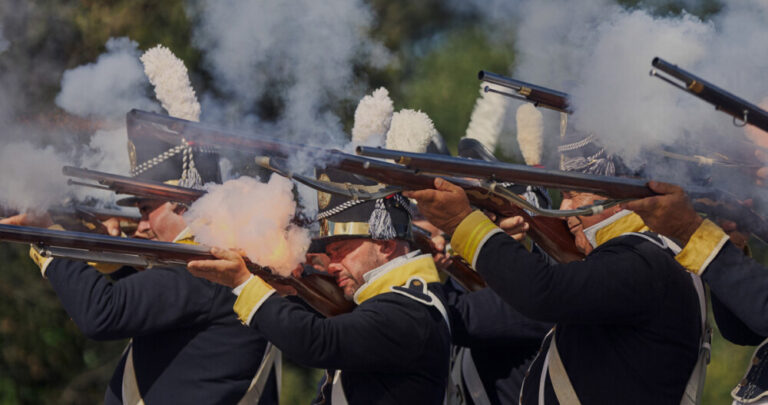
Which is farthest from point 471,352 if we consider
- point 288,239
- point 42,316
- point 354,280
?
point 42,316

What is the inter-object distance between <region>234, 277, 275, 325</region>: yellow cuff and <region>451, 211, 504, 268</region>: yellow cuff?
2.39ft

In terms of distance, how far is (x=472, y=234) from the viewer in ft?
9.37

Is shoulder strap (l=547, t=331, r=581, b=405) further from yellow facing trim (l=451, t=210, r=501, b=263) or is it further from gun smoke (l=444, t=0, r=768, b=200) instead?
gun smoke (l=444, t=0, r=768, b=200)

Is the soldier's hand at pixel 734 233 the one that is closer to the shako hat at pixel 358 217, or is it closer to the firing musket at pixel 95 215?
the shako hat at pixel 358 217

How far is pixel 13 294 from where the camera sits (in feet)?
23.1

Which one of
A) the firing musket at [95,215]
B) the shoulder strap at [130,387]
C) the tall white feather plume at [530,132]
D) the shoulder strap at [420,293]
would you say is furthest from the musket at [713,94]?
the firing musket at [95,215]

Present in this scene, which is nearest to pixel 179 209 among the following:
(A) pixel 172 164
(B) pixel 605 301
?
(A) pixel 172 164

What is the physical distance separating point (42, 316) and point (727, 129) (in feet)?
19.8

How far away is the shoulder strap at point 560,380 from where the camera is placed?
300 cm

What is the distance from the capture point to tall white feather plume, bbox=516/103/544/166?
4.44 metres

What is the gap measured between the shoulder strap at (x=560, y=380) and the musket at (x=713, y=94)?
1124 mm

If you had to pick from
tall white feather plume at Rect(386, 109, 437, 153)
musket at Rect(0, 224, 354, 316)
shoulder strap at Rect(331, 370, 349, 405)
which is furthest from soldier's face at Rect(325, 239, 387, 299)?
tall white feather plume at Rect(386, 109, 437, 153)

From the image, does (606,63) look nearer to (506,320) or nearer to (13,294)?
(506,320)

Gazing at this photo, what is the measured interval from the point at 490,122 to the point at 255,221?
1946mm
